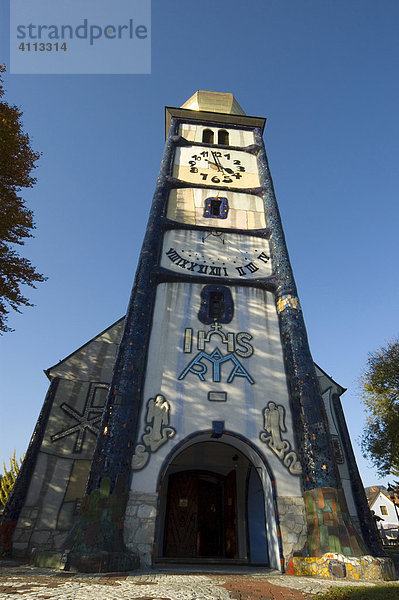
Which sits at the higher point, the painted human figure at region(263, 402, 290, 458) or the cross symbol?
the cross symbol

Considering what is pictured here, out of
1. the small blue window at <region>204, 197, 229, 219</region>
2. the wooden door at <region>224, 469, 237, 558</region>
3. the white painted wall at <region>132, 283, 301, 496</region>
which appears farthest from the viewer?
the small blue window at <region>204, 197, 229, 219</region>

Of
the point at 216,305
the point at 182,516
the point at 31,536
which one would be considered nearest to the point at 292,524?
the point at 182,516

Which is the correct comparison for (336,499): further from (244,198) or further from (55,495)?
(244,198)

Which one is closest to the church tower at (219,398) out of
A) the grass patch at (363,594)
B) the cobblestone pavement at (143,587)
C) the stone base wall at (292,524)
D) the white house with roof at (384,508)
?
the stone base wall at (292,524)

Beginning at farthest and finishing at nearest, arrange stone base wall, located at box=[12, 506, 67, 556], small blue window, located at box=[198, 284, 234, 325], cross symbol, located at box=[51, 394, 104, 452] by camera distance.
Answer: cross symbol, located at box=[51, 394, 104, 452] < small blue window, located at box=[198, 284, 234, 325] < stone base wall, located at box=[12, 506, 67, 556]

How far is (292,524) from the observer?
808 centimetres

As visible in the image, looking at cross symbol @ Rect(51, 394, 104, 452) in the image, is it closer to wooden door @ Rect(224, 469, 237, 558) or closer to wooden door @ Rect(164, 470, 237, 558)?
wooden door @ Rect(164, 470, 237, 558)

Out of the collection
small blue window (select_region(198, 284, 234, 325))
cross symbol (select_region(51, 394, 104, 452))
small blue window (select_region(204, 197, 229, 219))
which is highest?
small blue window (select_region(204, 197, 229, 219))

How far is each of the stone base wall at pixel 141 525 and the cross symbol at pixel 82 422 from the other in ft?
13.7

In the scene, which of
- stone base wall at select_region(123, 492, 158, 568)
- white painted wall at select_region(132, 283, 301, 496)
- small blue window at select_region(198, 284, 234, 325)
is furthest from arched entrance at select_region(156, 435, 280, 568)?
small blue window at select_region(198, 284, 234, 325)

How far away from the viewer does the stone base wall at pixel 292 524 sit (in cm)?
780

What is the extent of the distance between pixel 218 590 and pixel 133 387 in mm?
5237

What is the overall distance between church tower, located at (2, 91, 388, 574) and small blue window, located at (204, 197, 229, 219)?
0.20 ft

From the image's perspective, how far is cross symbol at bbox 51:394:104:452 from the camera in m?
11.7
